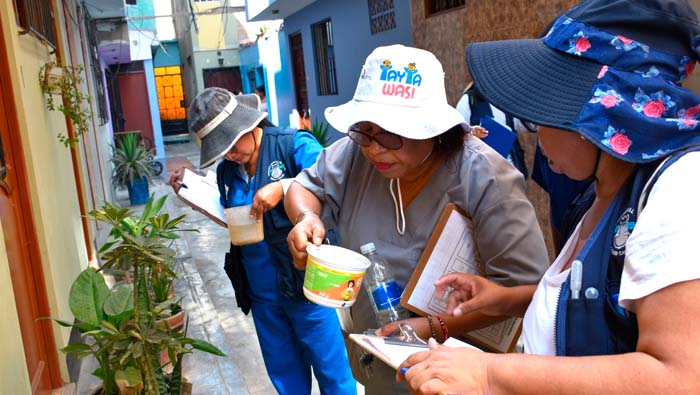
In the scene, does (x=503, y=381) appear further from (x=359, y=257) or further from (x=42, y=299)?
(x=42, y=299)

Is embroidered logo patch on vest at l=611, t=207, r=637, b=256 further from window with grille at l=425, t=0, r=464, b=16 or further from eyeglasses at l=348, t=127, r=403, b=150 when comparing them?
window with grille at l=425, t=0, r=464, b=16

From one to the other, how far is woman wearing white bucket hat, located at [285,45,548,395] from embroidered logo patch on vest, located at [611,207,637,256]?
59cm

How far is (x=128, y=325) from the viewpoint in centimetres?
274

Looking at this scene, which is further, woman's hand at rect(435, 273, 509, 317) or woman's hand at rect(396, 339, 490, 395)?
woman's hand at rect(435, 273, 509, 317)

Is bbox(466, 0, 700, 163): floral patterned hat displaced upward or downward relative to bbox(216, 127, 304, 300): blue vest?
upward

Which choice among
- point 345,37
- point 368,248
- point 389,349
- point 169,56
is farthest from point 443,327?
point 169,56

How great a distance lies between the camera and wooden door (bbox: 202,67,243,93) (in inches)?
1051

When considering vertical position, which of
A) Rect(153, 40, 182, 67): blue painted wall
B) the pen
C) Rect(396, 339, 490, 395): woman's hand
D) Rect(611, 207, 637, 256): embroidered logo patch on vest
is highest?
Rect(153, 40, 182, 67): blue painted wall

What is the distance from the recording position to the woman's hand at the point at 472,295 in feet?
4.79

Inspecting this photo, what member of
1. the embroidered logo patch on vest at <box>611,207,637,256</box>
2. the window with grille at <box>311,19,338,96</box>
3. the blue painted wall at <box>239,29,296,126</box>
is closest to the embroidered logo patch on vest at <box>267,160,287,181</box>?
the embroidered logo patch on vest at <box>611,207,637,256</box>

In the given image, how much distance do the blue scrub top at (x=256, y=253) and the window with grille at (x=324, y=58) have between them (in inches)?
365

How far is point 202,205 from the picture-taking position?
3088 millimetres

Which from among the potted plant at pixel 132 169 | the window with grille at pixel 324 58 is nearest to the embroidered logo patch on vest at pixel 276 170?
the potted plant at pixel 132 169

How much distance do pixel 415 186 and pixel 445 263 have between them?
0.80 ft
